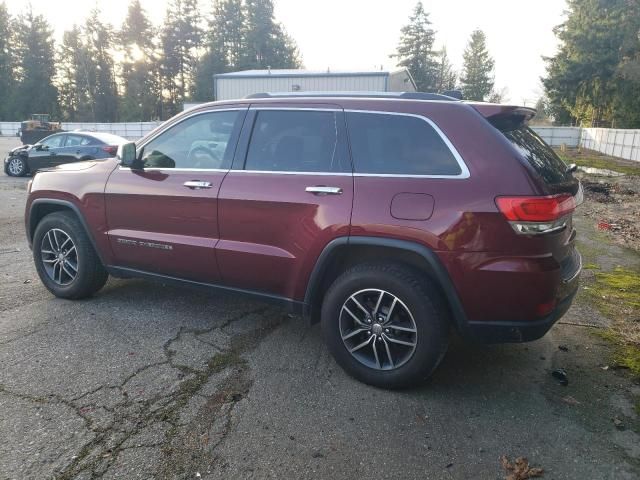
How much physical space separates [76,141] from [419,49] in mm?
54411

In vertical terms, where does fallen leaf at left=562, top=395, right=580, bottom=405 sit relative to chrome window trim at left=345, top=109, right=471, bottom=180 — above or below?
below

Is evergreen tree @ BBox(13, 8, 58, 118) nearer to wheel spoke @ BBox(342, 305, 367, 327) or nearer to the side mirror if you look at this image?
the side mirror

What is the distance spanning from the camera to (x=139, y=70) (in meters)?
57.7

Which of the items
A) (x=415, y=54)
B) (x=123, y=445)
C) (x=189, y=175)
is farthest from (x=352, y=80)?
(x=415, y=54)

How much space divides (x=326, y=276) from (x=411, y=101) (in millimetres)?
1341

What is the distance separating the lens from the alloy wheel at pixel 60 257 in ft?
15.6

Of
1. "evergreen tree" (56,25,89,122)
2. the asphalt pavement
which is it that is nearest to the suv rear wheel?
the asphalt pavement

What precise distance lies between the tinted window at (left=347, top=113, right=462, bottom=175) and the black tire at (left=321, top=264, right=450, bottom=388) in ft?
2.18

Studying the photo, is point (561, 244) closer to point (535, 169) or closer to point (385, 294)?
point (535, 169)

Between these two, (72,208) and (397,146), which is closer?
(397,146)

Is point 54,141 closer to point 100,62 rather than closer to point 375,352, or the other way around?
point 375,352

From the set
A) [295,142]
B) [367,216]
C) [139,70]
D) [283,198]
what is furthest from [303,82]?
[139,70]

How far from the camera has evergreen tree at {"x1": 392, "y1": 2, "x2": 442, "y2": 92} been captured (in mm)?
60625

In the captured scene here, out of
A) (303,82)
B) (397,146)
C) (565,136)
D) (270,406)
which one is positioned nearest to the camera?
(270,406)
